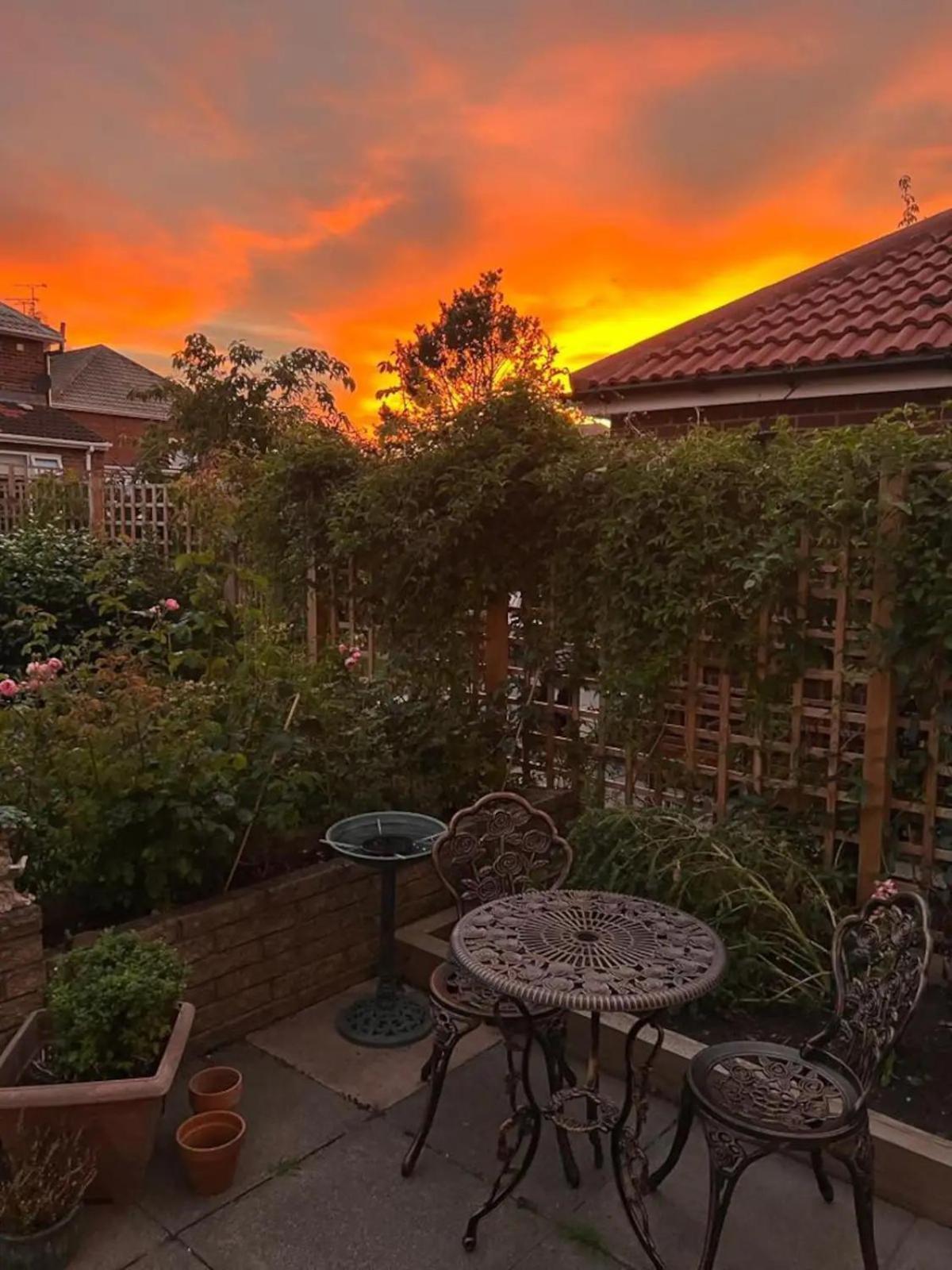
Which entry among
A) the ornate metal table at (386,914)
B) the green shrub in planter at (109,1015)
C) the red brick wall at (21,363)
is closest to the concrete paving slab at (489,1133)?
the ornate metal table at (386,914)

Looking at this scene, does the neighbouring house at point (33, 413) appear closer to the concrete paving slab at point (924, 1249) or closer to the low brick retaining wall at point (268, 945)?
the low brick retaining wall at point (268, 945)

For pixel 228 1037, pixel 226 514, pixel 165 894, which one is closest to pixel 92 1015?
pixel 165 894

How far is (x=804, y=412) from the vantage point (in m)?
5.33

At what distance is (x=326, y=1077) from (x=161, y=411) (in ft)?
97.8

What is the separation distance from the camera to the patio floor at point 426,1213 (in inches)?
77.7

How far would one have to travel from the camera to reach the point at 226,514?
21.0ft

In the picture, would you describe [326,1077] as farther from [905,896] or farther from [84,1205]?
[905,896]

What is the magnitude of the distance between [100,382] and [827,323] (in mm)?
28624

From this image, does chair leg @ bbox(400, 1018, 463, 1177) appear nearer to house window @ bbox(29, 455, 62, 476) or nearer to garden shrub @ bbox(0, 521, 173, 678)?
garden shrub @ bbox(0, 521, 173, 678)

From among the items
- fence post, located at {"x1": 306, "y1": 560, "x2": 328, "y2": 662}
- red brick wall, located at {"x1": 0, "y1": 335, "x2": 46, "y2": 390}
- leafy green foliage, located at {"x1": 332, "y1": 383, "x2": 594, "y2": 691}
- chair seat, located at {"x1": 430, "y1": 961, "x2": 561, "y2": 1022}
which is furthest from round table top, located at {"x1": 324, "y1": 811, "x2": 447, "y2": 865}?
red brick wall, located at {"x1": 0, "y1": 335, "x2": 46, "y2": 390}

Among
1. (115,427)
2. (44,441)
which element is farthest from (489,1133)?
(115,427)

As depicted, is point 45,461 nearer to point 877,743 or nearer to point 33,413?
point 33,413

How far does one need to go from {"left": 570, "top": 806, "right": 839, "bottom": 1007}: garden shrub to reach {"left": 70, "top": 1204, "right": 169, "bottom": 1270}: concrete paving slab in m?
1.68

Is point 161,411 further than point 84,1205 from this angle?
Yes
